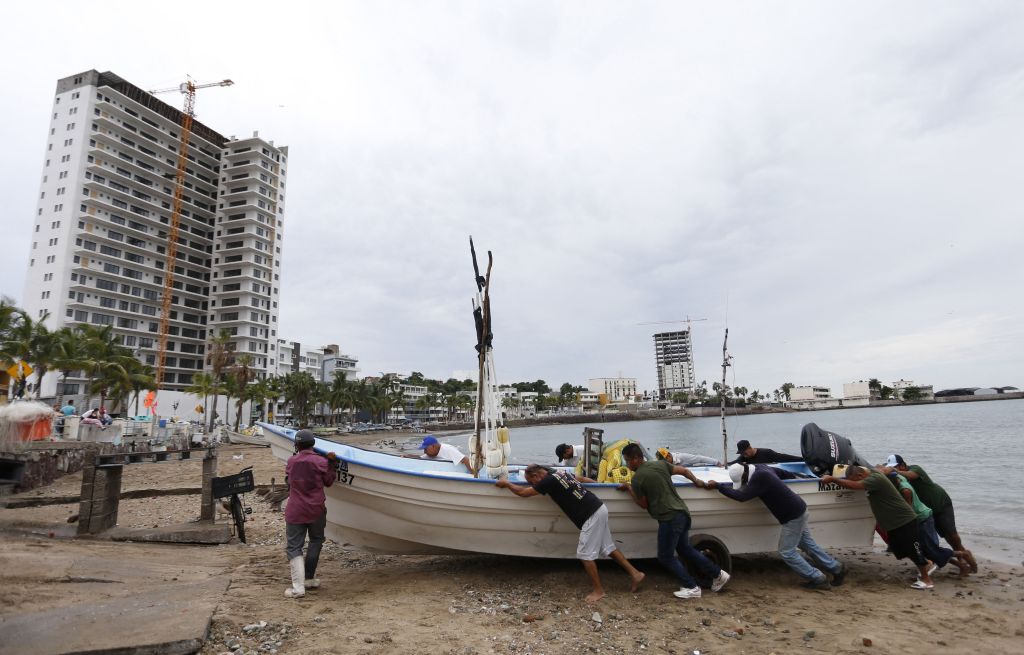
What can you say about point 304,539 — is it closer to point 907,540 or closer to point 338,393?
point 907,540

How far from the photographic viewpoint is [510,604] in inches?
253

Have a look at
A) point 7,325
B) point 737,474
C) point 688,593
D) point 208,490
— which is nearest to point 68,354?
point 7,325

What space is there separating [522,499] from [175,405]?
68.1 metres

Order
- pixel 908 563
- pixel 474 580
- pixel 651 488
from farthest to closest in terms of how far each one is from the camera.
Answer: pixel 908 563
pixel 474 580
pixel 651 488

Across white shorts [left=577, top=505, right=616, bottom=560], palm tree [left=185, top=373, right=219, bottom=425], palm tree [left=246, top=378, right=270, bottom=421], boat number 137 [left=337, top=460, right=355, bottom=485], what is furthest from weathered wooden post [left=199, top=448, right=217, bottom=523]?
palm tree [left=246, top=378, right=270, bottom=421]

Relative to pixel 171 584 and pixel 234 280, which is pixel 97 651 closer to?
pixel 171 584

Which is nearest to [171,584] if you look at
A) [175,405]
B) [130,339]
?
[175,405]

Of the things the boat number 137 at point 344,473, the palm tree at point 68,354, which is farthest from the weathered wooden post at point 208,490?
the palm tree at point 68,354

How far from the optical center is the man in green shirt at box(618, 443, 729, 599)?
6.79 meters

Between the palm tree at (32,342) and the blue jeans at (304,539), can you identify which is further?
the palm tree at (32,342)

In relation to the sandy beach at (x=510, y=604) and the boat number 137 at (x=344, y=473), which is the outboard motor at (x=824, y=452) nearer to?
the sandy beach at (x=510, y=604)

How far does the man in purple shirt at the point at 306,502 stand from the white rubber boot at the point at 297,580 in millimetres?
59

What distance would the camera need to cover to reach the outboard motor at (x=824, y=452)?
27.3 ft

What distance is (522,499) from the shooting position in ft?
23.4
